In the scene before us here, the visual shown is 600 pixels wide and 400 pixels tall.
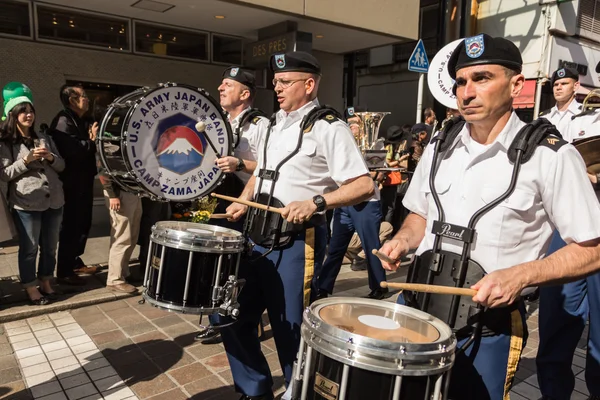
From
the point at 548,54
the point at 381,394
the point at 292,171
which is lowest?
the point at 381,394

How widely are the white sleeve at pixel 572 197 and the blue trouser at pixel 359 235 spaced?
310 centimetres

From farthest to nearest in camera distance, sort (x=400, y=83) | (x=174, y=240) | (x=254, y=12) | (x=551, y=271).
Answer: (x=400, y=83) < (x=254, y=12) < (x=174, y=240) < (x=551, y=271)

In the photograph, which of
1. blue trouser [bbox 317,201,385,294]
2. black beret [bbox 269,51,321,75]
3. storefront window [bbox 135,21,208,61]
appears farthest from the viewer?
storefront window [bbox 135,21,208,61]

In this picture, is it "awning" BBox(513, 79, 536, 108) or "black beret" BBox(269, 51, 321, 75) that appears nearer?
"black beret" BBox(269, 51, 321, 75)

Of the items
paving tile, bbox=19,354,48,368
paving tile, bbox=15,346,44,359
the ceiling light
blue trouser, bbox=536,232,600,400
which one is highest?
the ceiling light

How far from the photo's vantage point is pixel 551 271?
1.59 meters

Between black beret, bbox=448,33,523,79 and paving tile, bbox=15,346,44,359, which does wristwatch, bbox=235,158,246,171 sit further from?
paving tile, bbox=15,346,44,359

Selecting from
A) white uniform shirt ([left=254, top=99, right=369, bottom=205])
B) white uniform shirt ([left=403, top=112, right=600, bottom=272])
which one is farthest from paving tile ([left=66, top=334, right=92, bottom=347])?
white uniform shirt ([left=403, top=112, right=600, bottom=272])

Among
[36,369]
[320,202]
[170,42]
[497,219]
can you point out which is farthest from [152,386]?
[170,42]

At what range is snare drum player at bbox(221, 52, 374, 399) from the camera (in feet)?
8.32

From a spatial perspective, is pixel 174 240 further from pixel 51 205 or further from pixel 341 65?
pixel 341 65

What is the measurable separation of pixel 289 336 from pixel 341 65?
825cm

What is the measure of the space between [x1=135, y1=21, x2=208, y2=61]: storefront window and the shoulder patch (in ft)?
24.0

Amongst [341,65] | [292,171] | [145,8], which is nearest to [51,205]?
[292,171]
